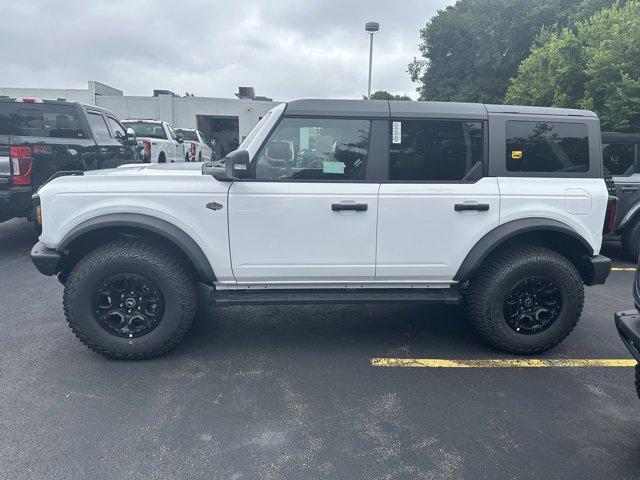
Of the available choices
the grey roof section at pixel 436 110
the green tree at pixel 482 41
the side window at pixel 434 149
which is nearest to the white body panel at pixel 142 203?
the side window at pixel 434 149

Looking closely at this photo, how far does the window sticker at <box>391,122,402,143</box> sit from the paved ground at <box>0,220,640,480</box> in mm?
1718

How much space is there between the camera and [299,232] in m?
3.45

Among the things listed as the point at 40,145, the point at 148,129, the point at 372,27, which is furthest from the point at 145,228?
the point at 372,27

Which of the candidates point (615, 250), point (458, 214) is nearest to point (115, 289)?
point (458, 214)

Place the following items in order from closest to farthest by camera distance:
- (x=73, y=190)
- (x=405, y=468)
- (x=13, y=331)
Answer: (x=405, y=468) < (x=73, y=190) < (x=13, y=331)

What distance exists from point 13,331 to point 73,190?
1620 millimetres

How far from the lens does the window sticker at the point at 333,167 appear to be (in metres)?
3.49

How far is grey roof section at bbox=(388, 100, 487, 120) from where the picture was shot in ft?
11.7

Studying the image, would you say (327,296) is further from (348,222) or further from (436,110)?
(436,110)

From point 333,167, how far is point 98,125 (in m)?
5.80

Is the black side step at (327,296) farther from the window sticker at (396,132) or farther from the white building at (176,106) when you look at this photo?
the white building at (176,106)

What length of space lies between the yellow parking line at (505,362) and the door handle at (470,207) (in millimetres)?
1210

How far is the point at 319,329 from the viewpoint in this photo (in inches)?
166

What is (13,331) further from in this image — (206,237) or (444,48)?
(444,48)
